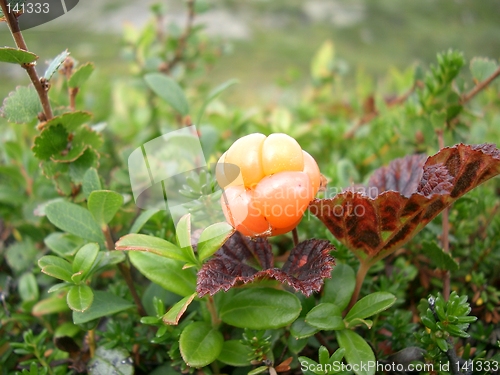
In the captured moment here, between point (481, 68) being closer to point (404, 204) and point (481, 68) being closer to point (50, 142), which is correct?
point (404, 204)

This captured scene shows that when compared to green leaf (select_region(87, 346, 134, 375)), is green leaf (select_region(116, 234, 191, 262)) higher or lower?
higher

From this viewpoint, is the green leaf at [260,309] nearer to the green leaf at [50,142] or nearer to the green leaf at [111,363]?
the green leaf at [111,363]

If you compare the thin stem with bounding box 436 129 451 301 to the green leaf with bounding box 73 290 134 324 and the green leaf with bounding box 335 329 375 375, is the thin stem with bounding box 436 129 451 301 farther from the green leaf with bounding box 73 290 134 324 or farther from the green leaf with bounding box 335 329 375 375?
the green leaf with bounding box 73 290 134 324

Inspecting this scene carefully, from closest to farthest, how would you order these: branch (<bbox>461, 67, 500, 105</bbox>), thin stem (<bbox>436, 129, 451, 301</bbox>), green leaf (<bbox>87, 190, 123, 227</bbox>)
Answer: green leaf (<bbox>87, 190, 123, 227</bbox>) → thin stem (<bbox>436, 129, 451, 301</bbox>) → branch (<bbox>461, 67, 500, 105</bbox>)

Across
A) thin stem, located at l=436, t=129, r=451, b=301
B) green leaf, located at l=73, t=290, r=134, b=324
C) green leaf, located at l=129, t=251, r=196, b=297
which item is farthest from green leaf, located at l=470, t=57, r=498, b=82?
green leaf, located at l=73, t=290, r=134, b=324

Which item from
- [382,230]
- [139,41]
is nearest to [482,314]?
[382,230]

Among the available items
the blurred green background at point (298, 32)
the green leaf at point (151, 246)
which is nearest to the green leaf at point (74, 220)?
the green leaf at point (151, 246)

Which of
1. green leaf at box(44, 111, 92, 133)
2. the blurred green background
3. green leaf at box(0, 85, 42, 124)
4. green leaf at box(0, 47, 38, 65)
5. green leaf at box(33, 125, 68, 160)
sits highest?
green leaf at box(0, 47, 38, 65)

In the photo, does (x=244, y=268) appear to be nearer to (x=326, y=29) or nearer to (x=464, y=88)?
(x=464, y=88)
